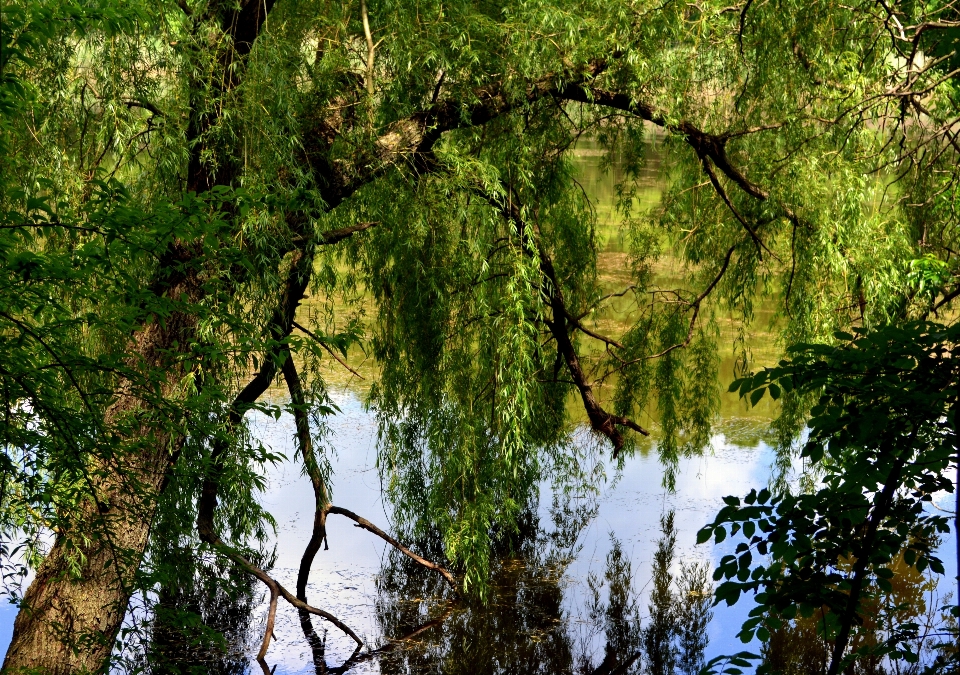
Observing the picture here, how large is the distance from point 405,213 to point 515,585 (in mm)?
2684

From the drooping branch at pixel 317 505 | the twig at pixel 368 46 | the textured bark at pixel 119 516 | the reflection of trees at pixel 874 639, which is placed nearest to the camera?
the textured bark at pixel 119 516

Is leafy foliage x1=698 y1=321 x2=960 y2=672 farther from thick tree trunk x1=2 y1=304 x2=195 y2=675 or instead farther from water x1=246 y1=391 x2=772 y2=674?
water x1=246 y1=391 x2=772 y2=674

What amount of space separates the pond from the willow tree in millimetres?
524

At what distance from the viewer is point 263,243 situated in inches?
152

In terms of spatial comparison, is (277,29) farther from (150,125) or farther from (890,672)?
(890,672)

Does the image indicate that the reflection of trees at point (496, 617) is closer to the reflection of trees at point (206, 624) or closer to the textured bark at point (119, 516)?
the reflection of trees at point (206, 624)

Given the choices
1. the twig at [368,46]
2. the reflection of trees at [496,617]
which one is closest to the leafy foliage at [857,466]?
the twig at [368,46]

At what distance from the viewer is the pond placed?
544 centimetres

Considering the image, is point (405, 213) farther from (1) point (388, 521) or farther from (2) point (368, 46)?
(1) point (388, 521)

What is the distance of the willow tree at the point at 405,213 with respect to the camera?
3350 mm

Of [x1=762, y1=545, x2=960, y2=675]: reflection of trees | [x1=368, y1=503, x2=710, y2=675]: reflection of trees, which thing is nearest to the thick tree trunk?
[x1=368, y1=503, x2=710, y2=675]: reflection of trees

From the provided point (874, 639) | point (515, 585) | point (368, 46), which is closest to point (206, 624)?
point (515, 585)

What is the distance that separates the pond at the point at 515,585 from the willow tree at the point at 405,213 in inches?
20.6

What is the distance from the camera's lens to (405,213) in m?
4.69
